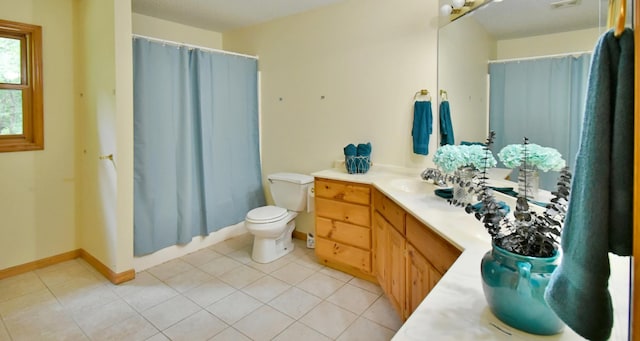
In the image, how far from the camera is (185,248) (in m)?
3.21

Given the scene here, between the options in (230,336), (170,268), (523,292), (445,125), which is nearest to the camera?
(523,292)

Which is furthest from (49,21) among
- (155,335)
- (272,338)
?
(272,338)

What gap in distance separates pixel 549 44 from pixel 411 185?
46.2 inches

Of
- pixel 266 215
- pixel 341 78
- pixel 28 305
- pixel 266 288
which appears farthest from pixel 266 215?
pixel 28 305

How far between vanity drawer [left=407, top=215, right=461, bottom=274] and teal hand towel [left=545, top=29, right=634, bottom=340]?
0.79 meters

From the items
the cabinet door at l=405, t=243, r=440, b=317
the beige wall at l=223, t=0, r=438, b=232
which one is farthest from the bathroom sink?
the cabinet door at l=405, t=243, r=440, b=317

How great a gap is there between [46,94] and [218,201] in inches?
65.5

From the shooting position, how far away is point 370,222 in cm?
254

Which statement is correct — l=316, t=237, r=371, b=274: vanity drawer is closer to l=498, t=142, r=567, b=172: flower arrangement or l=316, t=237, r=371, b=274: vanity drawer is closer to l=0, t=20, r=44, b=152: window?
l=498, t=142, r=567, b=172: flower arrangement

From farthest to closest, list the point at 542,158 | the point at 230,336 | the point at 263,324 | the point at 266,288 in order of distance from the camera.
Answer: the point at 266,288 < the point at 263,324 < the point at 230,336 < the point at 542,158

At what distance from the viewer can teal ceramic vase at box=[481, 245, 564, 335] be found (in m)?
0.76

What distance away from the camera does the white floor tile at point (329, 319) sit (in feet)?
6.75

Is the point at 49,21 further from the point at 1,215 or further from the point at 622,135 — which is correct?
the point at 622,135

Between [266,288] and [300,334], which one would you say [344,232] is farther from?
[300,334]
